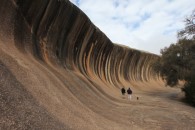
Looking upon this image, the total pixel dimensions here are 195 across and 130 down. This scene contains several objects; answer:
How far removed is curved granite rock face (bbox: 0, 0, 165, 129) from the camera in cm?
1158

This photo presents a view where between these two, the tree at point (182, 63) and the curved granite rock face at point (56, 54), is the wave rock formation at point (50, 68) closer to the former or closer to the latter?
the curved granite rock face at point (56, 54)

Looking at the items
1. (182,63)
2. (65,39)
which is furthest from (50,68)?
(182,63)

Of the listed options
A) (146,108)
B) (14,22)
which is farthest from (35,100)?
(146,108)

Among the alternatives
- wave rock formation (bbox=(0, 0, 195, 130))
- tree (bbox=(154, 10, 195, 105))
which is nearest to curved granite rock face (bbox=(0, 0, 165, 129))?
wave rock formation (bbox=(0, 0, 195, 130))

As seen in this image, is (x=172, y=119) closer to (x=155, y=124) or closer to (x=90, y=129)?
(x=155, y=124)

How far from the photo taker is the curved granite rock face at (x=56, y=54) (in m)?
11.6

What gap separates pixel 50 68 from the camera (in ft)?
53.6

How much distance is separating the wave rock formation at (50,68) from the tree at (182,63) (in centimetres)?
581

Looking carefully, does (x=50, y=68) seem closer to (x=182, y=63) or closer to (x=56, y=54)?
(x=56, y=54)

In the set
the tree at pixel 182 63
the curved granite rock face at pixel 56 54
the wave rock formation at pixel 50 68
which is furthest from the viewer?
the tree at pixel 182 63

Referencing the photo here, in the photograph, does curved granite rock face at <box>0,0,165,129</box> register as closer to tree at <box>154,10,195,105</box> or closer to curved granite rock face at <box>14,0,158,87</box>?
curved granite rock face at <box>14,0,158,87</box>

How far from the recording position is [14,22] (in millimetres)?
14789

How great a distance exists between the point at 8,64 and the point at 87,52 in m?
15.2

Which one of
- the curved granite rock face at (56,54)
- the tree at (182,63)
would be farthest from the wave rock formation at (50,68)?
the tree at (182,63)
